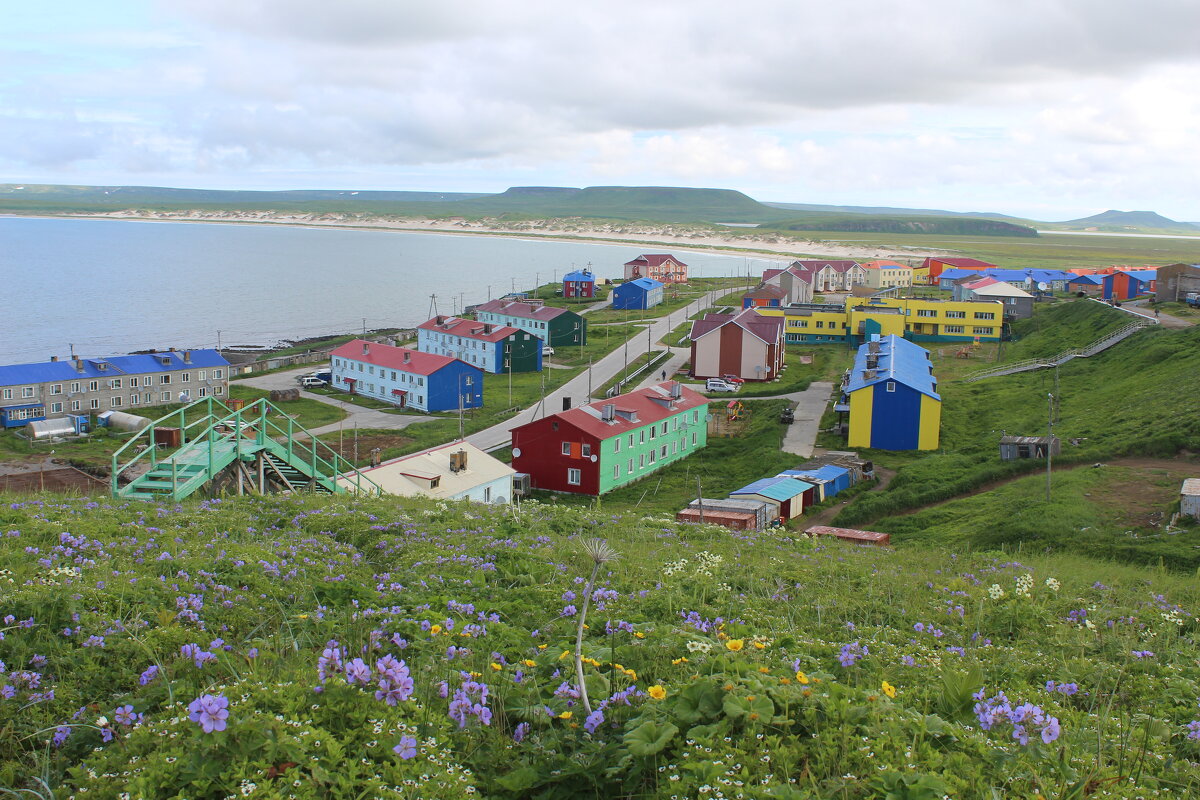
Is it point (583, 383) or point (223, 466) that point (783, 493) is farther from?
point (583, 383)

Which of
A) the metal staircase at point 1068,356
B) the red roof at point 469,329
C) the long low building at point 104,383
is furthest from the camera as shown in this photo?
the red roof at point 469,329

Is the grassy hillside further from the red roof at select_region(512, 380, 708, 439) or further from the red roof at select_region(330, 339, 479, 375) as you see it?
the red roof at select_region(330, 339, 479, 375)

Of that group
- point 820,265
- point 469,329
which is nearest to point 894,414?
point 469,329

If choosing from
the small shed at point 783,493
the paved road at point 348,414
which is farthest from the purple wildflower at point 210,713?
the paved road at point 348,414

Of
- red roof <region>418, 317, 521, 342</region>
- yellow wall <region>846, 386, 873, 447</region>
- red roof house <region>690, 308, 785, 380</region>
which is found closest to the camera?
yellow wall <region>846, 386, 873, 447</region>

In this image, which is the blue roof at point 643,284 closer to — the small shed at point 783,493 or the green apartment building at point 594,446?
the green apartment building at point 594,446

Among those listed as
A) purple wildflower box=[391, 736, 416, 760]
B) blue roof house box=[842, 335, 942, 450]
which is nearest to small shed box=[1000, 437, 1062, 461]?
blue roof house box=[842, 335, 942, 450]
